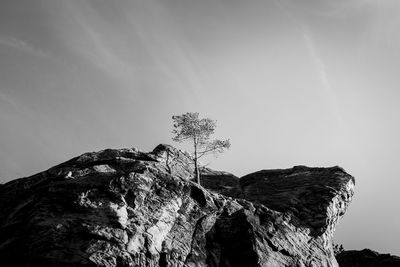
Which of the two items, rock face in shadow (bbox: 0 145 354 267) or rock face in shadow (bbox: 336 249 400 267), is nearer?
rock face in shadow (bbox: 0 145 354 267)

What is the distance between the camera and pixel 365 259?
79625mm

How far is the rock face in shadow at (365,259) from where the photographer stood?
74688 mm

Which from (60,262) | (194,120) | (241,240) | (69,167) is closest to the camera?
(60,262)

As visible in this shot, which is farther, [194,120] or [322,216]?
[194,120]

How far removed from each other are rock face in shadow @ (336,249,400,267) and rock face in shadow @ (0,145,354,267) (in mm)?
21391

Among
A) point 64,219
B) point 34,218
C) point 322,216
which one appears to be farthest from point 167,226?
point 322,216

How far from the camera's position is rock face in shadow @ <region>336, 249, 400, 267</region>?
2940 inches

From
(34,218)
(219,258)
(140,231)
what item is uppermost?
(34,218)

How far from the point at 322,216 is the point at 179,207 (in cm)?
2300

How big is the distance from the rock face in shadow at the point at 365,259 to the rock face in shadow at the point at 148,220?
70.2 ft

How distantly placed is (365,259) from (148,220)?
56.8 meters

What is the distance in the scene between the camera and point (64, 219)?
4131 centimetres

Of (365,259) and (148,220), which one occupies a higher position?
(148,220)

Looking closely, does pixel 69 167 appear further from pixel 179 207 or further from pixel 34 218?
pixel 179 207
